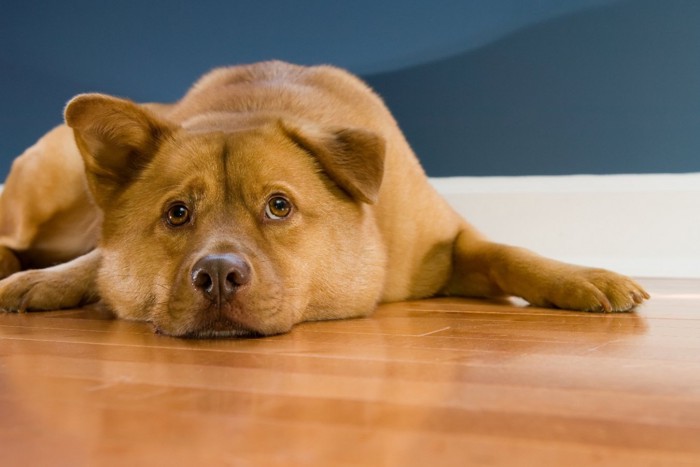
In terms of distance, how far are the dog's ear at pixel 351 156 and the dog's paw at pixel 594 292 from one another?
25.8 inches

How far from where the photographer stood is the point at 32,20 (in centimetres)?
517

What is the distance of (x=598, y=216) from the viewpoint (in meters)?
4.26

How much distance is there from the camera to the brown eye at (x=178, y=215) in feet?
8.01

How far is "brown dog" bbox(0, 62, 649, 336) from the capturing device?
2254 millimetres

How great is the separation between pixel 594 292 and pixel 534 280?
0.24 meters

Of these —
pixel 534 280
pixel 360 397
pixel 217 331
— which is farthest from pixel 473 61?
pixel 360 397

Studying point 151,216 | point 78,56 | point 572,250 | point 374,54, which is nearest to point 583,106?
point 572,250

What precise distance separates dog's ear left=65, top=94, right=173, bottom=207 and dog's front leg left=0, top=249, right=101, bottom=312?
436 millimetres

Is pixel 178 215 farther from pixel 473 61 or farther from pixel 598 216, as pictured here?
pixel 598 216

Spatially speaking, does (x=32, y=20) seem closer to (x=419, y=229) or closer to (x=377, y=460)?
(x=419, y=229)

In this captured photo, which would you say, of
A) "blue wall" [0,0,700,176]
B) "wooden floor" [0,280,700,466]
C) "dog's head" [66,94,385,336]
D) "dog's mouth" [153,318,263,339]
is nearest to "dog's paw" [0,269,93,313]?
"dog's head" [66,94,385,336]

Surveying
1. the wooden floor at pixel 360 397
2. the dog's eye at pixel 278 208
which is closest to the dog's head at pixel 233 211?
the dog's eye at pixel 278 208

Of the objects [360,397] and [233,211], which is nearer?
[360,397]

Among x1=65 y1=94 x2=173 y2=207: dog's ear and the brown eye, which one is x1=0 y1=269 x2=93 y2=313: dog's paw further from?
the brown eye
